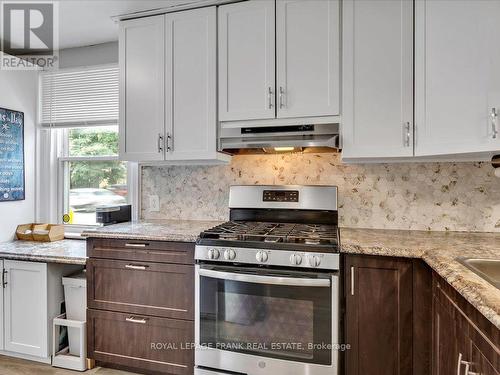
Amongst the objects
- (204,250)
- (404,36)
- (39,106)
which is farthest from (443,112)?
(39,106)

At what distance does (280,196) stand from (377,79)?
954 mm

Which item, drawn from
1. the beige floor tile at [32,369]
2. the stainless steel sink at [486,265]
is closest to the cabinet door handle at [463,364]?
the stainless steel sink at [486,265]

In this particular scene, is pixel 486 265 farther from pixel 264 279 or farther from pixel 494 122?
pixel 264 279

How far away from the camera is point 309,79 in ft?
6.69

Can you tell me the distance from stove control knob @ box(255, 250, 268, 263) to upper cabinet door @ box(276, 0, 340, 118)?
2.84 ft

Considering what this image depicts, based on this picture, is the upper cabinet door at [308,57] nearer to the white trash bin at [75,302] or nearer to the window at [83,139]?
the window at [83,139]

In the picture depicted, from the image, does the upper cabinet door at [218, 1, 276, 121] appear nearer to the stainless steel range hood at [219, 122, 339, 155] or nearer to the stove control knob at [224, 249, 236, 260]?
the stainless steel range hood at [219, 122, 339, 155]

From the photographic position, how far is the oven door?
1.71m

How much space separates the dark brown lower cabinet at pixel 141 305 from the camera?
1987mm

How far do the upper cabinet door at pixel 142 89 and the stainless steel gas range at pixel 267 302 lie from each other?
34.7 inches

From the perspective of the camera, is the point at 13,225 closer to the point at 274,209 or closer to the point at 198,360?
the point at 198,360

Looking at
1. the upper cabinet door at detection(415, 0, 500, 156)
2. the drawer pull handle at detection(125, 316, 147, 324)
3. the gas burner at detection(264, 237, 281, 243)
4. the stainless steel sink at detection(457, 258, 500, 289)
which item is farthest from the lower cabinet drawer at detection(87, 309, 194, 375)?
the upper cabinet door at detection(415, 0, 500, 156)

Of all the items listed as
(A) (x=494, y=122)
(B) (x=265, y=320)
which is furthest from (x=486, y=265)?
(B) (x=265, y=320)

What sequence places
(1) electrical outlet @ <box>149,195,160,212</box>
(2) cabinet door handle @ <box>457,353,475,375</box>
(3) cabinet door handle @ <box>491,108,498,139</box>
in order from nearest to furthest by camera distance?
(2) cabinet door handle @ <box>457,353,475,375</box> < (3) cabinet door handle @ <box>491,108,498,139</box> < (1) electrical outlet @ <box>149,195,160,212</box>
